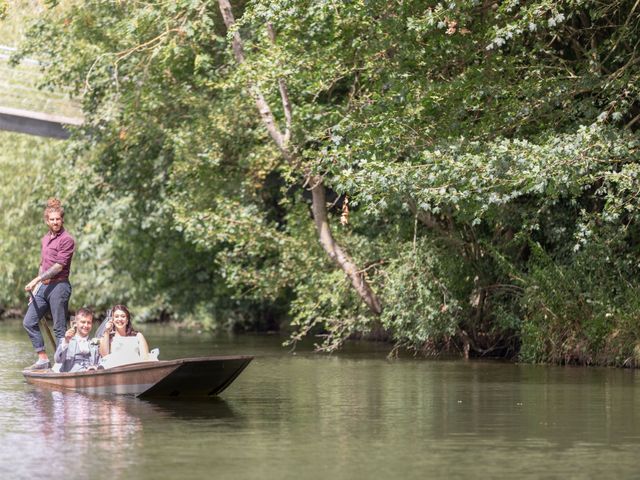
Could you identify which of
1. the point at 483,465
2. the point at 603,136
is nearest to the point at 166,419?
the point at 483,465

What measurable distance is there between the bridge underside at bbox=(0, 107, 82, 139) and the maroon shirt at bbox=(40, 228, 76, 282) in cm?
1447

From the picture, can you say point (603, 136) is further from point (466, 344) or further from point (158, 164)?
point (158, 164)

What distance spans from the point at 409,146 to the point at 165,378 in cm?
681

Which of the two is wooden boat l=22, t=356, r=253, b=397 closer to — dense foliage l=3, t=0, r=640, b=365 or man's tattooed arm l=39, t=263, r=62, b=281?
man's tattooed arm l=39, t=263, r=62, b=281

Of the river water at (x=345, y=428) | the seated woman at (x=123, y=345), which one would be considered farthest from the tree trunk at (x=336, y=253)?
the seated woman at (x=123, y=345)

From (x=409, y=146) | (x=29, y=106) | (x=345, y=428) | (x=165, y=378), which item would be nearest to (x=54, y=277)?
(x=165, y=378)

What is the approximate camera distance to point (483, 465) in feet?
35.8

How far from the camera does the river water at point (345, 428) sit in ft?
35.2

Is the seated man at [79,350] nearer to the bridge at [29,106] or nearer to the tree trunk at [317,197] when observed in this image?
the tree trunk at [317,197]

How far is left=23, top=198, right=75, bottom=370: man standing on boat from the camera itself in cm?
1700

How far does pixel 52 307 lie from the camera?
1723 cm

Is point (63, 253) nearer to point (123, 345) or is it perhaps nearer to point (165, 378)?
point (123, 345)

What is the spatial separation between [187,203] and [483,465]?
56.4ft

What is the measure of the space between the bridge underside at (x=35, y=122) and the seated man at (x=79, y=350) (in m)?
15.1
